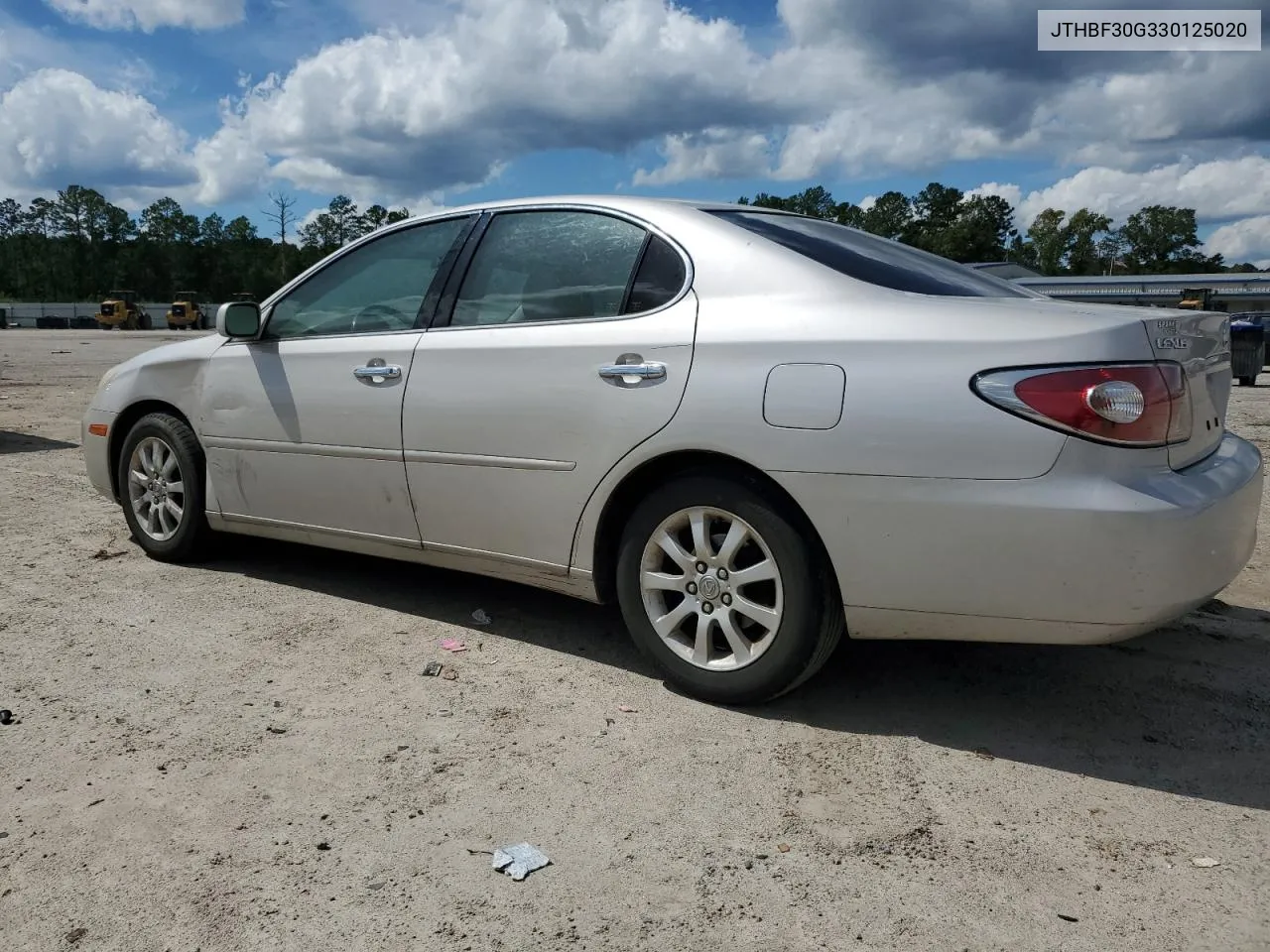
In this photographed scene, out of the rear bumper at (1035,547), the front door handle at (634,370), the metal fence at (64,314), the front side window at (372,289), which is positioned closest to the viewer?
the rear bumper at (1035,547)

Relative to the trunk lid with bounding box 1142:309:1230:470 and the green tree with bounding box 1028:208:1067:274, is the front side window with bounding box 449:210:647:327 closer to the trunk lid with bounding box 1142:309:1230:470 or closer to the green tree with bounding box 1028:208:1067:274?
the trunk lid with bounding box 1142:309:1230:470

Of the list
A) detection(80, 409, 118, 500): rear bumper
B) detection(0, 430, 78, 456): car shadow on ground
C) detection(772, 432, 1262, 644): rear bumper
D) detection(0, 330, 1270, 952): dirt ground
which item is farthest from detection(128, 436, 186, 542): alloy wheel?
detection(0, 430, 78, 456): car shadow on ground

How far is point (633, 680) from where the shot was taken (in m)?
3.72

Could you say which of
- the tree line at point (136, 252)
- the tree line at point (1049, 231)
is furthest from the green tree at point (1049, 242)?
the tree line at point (136, 252)

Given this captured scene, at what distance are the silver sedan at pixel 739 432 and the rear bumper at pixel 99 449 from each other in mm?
1011

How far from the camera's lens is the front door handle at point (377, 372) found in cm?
414

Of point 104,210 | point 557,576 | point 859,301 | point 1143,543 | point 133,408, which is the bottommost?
point 557,576

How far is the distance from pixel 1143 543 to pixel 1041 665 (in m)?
1.17

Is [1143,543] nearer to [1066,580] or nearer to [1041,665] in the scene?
[1066,580]

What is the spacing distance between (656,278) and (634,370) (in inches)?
14.6

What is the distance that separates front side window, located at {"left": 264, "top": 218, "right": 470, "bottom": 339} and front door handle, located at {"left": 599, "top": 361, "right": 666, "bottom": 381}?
1078mm

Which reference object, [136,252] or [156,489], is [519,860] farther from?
[136,252]

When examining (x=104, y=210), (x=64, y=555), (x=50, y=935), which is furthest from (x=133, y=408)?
(x=104, y=210)

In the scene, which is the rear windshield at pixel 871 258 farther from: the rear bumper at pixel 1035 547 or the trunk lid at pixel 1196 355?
the rear bumper at pixel 1035 547
